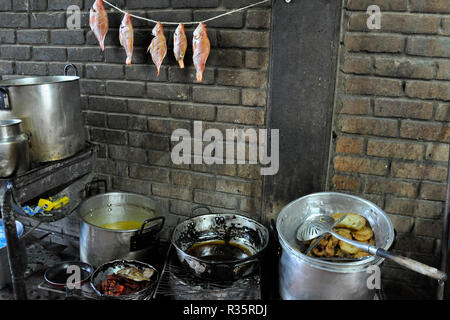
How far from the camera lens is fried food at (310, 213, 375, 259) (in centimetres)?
207

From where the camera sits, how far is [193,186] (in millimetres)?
2881

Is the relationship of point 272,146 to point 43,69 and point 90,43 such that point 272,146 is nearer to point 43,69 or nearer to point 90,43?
point 90,43

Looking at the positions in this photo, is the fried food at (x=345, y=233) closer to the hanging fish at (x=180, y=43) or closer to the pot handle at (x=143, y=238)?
the pot handle at (x=143, y=238)

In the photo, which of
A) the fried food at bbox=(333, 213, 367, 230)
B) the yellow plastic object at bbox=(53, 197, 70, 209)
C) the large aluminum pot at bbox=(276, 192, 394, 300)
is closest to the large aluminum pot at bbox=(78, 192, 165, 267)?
the yellow plastic object at bbox=(53, 197, 70, 209)

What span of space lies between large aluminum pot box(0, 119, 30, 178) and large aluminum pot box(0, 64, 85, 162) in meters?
0.10

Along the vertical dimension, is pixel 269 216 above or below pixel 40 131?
below

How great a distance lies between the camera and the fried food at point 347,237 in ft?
6.81

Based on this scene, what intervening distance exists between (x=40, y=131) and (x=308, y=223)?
5.55 feet

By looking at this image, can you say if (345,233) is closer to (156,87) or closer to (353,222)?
(353,222)

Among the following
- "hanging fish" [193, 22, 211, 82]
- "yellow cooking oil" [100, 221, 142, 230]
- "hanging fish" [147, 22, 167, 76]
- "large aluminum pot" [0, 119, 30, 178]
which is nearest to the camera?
"large aluminum pot" [0, 119, 30, 178]

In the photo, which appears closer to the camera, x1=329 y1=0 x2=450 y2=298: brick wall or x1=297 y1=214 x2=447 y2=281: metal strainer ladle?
x1=297 y1=214 x2=447 y2=281: metal strainer ladle

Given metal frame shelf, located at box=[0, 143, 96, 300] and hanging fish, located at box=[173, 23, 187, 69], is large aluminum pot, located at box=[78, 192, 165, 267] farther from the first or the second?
hanging fish, located at box=[173, 23, 187, 69]
